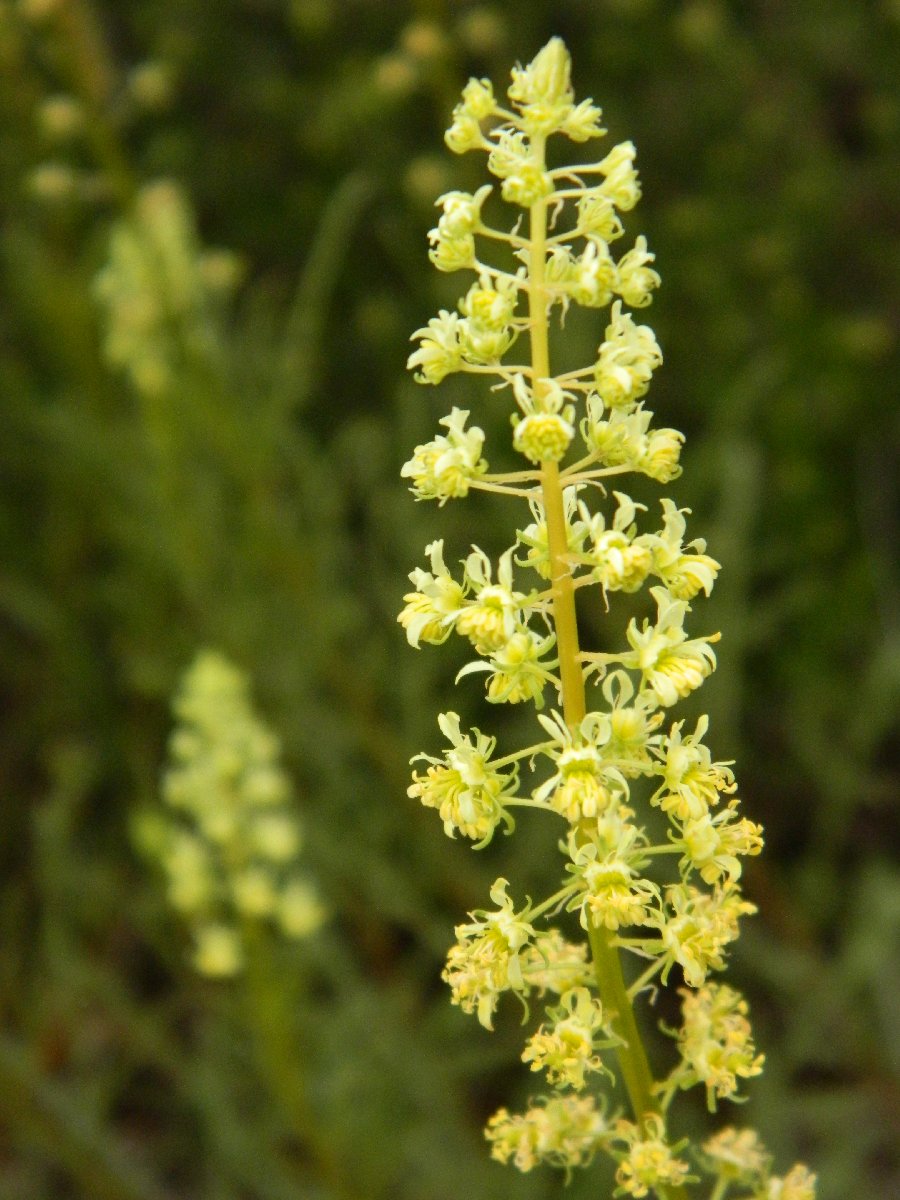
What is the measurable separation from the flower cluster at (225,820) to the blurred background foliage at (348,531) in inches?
6.3

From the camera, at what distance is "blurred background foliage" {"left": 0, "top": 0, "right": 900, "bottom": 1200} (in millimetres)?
4090

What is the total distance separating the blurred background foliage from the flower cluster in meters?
0.16

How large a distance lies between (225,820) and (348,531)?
3450 mm

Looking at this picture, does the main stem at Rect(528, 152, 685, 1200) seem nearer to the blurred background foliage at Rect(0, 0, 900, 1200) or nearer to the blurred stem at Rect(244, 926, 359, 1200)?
the blurred stem at Rect(244, 926, 359, 1200)

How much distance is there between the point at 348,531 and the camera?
21.8ft

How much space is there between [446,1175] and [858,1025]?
1418 mm

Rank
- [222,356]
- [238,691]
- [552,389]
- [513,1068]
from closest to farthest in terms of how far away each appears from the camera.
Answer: [552,389], [238,691], [222,356], [513,1068]

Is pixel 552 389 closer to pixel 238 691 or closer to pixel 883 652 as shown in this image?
pixel 238 691

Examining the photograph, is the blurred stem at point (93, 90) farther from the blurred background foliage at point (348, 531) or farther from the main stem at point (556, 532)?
the main stem at point (556, 532)

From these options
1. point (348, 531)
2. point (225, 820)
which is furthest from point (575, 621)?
point (348, 531)

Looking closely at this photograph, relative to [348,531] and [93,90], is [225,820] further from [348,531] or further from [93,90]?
[348,531]

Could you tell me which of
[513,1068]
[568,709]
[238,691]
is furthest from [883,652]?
[568,709]

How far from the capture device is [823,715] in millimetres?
5160

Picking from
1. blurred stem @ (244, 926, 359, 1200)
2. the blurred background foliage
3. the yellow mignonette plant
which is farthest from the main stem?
the blurred background foliage
